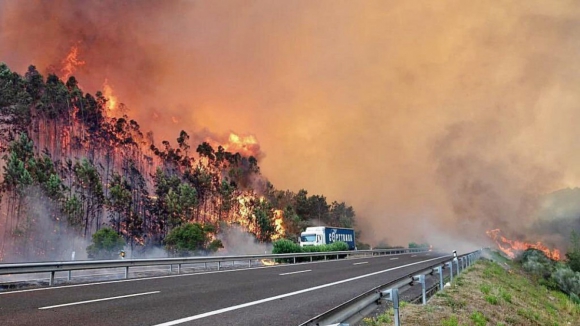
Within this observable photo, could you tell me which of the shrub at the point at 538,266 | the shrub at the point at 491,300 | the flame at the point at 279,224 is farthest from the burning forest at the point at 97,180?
the shrub at the point at 491,300

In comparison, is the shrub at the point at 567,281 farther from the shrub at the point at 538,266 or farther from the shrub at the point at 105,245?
the shrub at the point at 105,245

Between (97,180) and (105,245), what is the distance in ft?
76.2

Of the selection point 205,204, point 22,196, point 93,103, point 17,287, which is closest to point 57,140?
point 93,103

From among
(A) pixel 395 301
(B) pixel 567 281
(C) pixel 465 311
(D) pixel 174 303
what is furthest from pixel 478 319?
(B) pixel 567 281

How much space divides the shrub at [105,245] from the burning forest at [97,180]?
487 inches

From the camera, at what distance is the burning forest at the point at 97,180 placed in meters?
50.3

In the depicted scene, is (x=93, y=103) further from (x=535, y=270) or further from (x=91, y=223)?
(x=535, y=270)

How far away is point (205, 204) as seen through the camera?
Answer: 88938 millimetres

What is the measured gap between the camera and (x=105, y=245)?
41906 millimetres

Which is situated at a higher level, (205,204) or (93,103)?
(93,103)

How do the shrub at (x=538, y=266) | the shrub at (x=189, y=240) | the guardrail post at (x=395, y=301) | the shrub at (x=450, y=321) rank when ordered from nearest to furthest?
the guardrail post at (x=395, y=301), the shrub at (x=450, y=321), the shrub at (x=538, y=266), the shrub at (x=189, y=240)

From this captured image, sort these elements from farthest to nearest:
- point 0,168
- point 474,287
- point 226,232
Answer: point 226,232, point 0,168, point 474,287

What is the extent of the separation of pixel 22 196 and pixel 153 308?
2056 inches

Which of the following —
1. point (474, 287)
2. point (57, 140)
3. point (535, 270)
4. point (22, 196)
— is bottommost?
point (535, 270)
